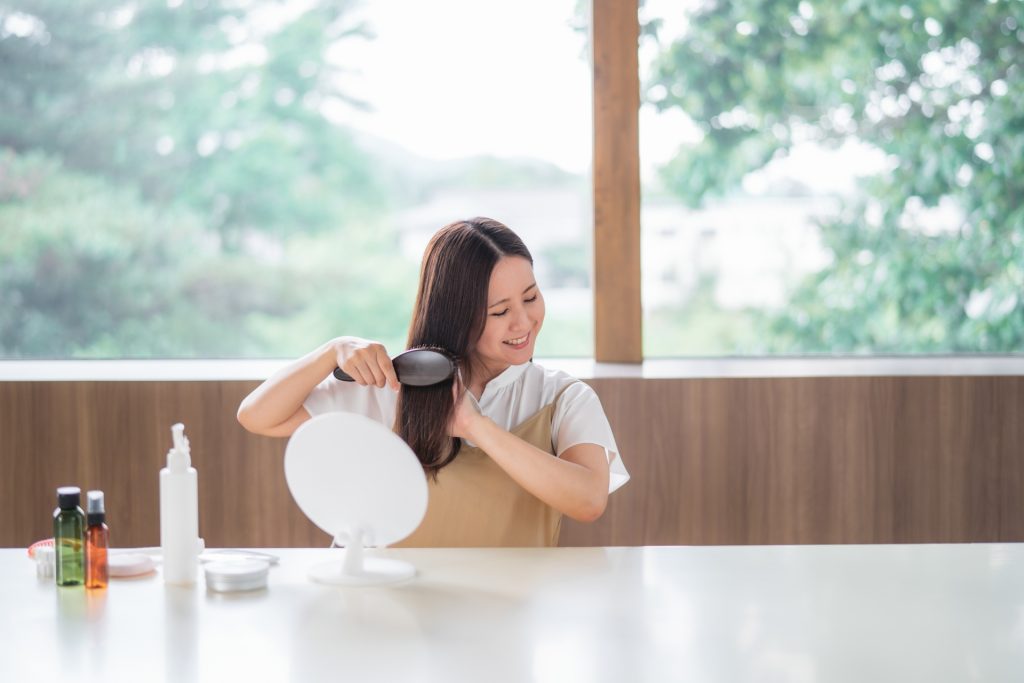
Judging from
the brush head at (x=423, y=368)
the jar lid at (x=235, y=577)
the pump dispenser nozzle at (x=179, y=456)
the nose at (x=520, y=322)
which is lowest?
the jar lid at (x=235, y=577)

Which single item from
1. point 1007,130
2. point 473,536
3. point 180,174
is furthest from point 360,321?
point 1007,130

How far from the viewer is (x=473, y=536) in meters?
1.70

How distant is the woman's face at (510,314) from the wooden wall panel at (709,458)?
678 millimetres

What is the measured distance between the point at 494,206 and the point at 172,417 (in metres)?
1.25

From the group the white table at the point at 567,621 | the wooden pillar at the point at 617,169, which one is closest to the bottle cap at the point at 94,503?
the white table at the point at 567,621

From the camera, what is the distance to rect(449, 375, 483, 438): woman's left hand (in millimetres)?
1577

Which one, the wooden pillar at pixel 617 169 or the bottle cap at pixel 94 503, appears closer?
the bottle cap at pixel 94 503

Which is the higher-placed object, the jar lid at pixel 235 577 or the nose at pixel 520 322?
the nose at pixel 520 322

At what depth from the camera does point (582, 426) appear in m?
1.71

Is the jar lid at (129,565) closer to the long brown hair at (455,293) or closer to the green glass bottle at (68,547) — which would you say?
the green glass bottle at (68,547)

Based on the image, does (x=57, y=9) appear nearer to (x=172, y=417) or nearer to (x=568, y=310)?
(x=172, y=417)

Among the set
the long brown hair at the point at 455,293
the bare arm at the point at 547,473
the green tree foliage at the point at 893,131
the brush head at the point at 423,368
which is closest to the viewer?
the brush head at the point at 423,368

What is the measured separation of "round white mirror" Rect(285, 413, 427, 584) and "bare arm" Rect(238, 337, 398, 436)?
22 cm

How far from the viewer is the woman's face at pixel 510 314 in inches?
67.6
